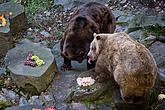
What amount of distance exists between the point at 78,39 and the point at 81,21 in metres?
0.34

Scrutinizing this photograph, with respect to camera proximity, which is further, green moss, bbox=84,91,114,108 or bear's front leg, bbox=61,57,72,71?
bear's front leg, bbox=61,57,72,71

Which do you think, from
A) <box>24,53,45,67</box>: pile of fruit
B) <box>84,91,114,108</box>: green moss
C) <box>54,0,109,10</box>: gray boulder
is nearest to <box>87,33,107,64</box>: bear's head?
<box>84,91,114,108</box>: green moss

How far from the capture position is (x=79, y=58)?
6777mm

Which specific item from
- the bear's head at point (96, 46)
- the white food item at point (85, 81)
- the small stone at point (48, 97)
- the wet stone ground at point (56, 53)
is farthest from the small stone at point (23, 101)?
the bear's head at point (96, 46)

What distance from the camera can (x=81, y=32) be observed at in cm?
670

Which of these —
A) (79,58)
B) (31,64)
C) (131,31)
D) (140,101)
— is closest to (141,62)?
(140,101)

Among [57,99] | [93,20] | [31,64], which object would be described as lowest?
[57,99]

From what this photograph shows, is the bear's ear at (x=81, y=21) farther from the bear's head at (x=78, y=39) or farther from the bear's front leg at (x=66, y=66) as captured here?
the bear's front leg at (x=66, y=66)

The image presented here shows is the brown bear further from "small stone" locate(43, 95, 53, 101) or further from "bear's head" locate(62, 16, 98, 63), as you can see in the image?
"small stone" locate(43, 95, 53, 101)

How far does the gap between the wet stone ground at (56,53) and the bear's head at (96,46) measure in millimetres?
533

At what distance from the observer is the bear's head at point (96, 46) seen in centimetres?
623

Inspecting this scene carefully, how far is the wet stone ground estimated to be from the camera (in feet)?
20.5

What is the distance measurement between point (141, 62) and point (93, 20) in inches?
71.7

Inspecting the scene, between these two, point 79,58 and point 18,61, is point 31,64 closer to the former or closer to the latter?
point 18,61
